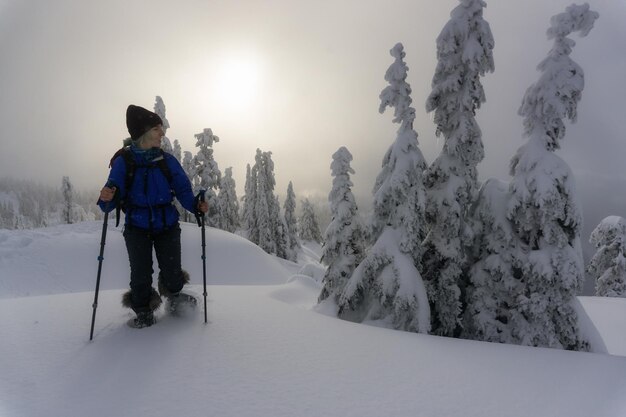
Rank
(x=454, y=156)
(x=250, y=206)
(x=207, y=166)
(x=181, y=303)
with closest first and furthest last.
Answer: (x=181, y=303)
(x=454, y=156)
(x=207, y=166)
(x=250, y=206)

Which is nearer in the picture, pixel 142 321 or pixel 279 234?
pixel 142 321

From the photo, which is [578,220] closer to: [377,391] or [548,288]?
[548,288]

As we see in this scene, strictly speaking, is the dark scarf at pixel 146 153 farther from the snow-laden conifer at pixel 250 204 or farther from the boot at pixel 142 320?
the snow-laden conifer at pixel 250 204

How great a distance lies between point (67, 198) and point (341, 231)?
205 feet

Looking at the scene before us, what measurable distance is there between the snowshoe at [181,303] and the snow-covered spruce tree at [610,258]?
36580mm

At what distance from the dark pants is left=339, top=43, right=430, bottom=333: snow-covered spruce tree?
240 inches

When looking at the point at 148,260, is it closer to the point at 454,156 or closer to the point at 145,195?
the point at 145,195

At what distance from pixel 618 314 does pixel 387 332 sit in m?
23.2

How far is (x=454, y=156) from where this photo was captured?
1066 centimetres

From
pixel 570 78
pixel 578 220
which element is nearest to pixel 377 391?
pixel 578 220

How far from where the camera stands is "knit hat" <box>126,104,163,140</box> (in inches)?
175

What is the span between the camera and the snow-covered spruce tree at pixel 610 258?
27.9 meters

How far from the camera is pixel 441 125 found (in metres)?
10.9

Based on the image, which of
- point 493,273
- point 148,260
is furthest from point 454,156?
point 148,260
